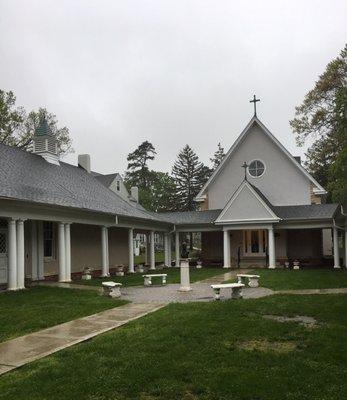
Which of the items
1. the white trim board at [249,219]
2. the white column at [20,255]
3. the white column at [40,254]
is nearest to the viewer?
the white column at [20,255]

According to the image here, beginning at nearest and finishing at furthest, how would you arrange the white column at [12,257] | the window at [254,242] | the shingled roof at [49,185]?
1. the white column at [12,257]
2. the shingled roof at [49,185]
3. the window at [254,242]

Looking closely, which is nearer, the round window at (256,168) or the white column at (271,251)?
the white column at (271,251)

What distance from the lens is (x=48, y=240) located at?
70.3 ft

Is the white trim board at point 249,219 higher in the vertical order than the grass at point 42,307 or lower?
higher

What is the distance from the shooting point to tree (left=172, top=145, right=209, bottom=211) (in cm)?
7412

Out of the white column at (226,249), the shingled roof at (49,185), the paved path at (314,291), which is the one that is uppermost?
the shingled roof at (49,185)

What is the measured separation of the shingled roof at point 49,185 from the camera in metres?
17.6

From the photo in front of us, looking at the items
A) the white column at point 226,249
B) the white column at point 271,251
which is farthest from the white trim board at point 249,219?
the white column at point 226,249

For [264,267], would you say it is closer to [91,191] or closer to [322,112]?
[91,191]

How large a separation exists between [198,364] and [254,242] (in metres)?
24.8

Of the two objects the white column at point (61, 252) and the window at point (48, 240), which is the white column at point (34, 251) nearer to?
the window at point (48, 240)

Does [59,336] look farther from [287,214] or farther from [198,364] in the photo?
[287,214]

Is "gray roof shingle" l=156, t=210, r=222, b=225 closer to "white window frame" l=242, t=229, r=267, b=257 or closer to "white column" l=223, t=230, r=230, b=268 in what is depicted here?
"white column" l=223, t=230, r=230, b=268

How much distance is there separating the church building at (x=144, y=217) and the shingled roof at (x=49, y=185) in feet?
0.26
